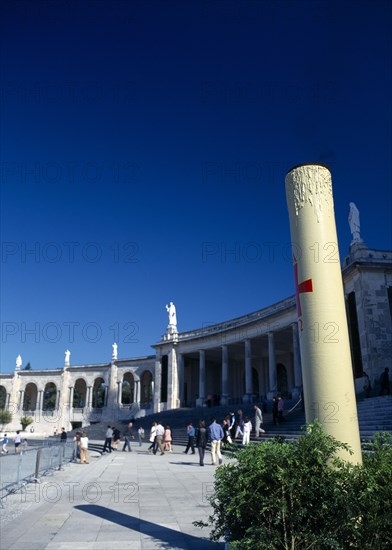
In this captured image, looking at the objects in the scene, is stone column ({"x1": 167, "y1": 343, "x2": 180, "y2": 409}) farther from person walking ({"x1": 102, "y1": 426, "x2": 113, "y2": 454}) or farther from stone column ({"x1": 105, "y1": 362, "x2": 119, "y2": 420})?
person walking ({"x1": 102, "y1": 426, "x2": 113, "y2": 454})

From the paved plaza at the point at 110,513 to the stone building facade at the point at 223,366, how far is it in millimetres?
4573

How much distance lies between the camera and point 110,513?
9.18 metres

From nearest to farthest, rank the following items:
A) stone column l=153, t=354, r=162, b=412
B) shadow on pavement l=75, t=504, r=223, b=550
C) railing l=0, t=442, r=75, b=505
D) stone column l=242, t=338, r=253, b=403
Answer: shadow on pavement l=75, t=504, r=223, b=550, railing l=0, t=442, r=75, b=505, stone column l=242, t=338, r=253, b=403, stone column l=153, t=354, r=162, b=412

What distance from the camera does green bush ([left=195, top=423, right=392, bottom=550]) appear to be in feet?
15.2

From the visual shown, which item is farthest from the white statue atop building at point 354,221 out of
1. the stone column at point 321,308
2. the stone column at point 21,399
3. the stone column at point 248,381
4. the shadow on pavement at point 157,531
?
the stone column at point 21,399

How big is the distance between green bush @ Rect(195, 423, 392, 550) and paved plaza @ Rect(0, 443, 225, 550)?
85.8 inches

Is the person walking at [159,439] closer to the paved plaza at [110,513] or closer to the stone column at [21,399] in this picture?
the paved plaza at [110,513]

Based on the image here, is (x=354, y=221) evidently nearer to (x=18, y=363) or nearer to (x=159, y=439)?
(x=159, y=439)

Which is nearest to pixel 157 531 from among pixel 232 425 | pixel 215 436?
pixel 215 436

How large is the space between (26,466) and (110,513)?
5.51 meters

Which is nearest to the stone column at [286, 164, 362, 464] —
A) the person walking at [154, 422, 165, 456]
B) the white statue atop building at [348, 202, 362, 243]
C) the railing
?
→ the railing

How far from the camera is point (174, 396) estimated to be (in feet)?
182

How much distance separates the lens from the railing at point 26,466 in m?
11.6

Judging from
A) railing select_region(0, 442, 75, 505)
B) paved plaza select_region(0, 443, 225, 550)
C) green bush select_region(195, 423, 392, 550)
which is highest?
green bush select_region(195, 423, 392, 550)
